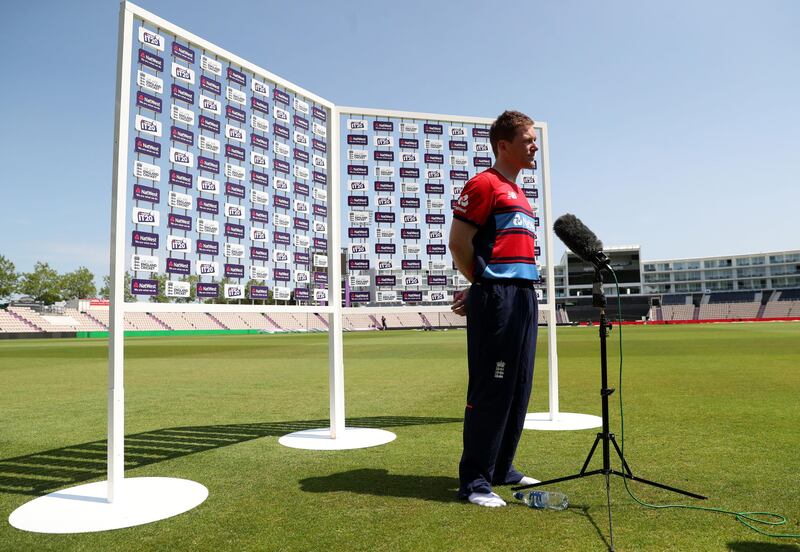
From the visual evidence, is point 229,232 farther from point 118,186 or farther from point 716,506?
point 716,506

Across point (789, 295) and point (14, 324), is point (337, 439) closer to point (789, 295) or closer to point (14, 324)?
point (14, 324)

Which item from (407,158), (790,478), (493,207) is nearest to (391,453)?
(493,207)

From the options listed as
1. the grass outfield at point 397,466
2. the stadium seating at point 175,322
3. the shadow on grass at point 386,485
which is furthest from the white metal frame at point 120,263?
the stadium seating at point 175,322

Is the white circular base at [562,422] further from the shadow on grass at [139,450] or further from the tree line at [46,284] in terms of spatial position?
the tree line at [46,284]

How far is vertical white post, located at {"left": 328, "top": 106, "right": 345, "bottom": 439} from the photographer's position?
529 cm

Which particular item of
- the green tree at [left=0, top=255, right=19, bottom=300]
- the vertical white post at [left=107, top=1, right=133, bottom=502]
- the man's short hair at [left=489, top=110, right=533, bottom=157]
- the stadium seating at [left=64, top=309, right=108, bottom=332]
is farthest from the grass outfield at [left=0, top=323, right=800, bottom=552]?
the green tree at [left=0, top=255, right=19, bottom=300]

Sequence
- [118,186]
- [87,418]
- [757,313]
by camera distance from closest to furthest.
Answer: [118,186] → [87,418] → [757,313]

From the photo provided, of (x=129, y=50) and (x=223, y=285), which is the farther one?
(x=223, y=285)

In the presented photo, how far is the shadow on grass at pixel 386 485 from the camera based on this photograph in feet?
11.4

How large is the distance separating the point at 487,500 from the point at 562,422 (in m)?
2.96

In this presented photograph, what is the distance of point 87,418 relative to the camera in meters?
7.07

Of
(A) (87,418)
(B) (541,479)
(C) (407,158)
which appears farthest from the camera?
(A) (87,418)

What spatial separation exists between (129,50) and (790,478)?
17.5 ft

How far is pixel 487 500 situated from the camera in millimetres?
3209
